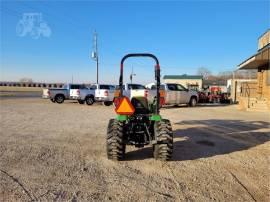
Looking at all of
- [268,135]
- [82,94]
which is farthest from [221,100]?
[268,135]

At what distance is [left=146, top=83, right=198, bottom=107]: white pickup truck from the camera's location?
24.4 m

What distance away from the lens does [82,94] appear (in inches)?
1042

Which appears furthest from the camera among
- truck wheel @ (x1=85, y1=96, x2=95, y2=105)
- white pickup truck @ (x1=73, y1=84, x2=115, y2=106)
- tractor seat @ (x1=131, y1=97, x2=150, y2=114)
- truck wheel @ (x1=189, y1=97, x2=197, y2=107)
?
truck wheel @ (x1=85, y1=96, x2=95, y2=105)

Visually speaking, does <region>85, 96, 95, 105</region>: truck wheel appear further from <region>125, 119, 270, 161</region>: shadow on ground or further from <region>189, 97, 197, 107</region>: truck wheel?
<region>125, 119, 270, 161</region>: shadow on ground

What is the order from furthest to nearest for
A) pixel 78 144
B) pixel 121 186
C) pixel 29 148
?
pixel 78 144 < pixel 29 148 < pixel 121 186

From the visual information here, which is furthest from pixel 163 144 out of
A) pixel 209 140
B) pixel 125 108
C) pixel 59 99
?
pixel 59 99

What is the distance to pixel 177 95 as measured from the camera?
24.8m

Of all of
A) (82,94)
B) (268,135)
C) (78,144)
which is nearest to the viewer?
(78,144)

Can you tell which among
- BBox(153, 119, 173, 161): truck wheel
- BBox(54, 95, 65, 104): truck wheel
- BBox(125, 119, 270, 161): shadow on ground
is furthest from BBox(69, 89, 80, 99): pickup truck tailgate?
BBox(153, 119, 173, 161): truck wheel

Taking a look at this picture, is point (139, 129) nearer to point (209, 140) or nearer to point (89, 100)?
point (209, 140)

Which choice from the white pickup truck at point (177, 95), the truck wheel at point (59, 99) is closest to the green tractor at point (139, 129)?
the white pickup truck at point (177, 95)

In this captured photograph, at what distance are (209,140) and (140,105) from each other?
9.72 feet

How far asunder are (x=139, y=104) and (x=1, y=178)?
3880 mm

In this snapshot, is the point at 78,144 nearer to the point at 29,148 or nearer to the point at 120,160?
the point at 29,148
